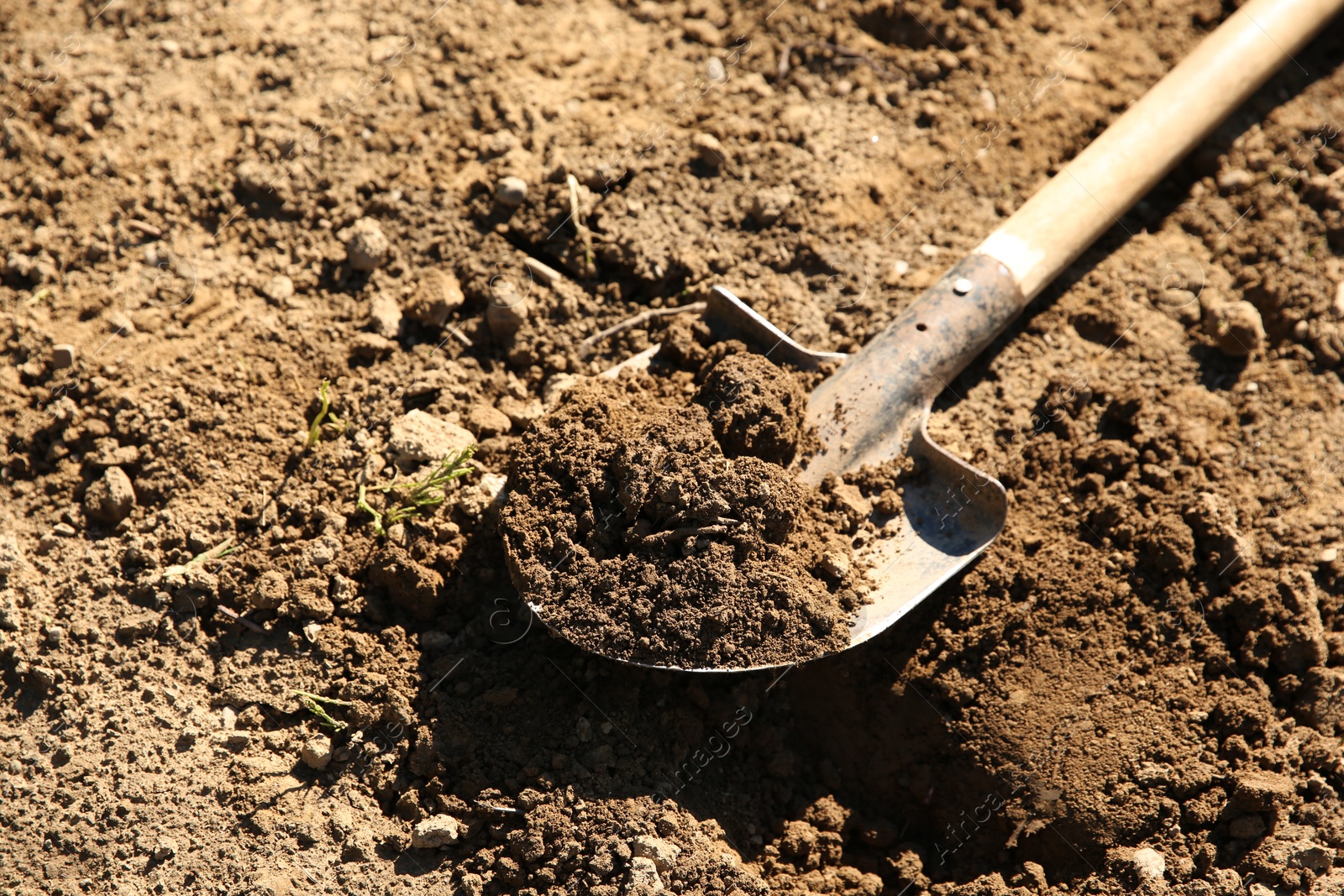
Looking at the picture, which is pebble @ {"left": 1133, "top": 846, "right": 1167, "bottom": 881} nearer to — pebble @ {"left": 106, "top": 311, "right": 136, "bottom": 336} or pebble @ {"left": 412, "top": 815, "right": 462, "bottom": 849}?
pebble @ {"left": 412, "top": 815, "right": 462, "bottom": 849}

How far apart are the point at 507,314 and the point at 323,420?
68cm

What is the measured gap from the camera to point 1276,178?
334 cm

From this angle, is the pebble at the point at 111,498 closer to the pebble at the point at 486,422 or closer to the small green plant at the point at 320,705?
the small green plant at the point at 320,705

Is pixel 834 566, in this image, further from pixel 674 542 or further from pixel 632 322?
pixel 632 322

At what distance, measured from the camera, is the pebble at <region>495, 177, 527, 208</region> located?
9.86 feet

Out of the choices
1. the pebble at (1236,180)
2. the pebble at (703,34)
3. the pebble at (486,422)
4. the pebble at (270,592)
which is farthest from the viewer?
the pebble at (703,34)

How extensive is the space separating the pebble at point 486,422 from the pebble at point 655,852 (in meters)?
1.30

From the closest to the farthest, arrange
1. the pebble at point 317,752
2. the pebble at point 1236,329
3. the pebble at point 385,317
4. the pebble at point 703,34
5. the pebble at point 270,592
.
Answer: the pebble at point 317,752
the pebble at point 270,592
the pebble at point 385,317
the pebble at point 1236,329
the pebble at point 703,34

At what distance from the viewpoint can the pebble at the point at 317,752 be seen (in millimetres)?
2400

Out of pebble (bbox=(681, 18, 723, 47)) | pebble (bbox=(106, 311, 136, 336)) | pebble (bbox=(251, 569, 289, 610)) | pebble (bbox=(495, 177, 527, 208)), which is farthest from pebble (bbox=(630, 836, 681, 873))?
pebble (bbox=(681, 18, 723, 47))

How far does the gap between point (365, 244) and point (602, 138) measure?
0.93m

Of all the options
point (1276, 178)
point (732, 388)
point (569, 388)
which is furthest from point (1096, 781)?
point (1276, 178)

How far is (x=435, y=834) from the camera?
2.35 m

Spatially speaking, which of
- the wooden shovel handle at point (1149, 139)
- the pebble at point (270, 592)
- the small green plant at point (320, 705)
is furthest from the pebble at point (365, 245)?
the wooden shovel handle at point (1149, 139)
